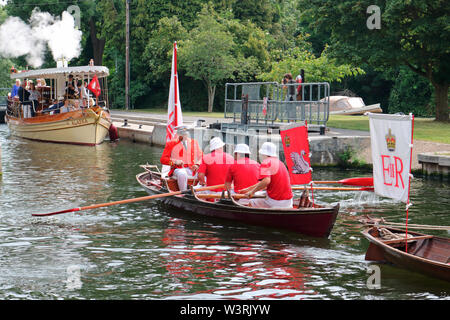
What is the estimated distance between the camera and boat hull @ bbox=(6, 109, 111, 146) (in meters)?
30.3

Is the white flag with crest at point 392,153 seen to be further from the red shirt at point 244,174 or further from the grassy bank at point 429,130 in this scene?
the grassy bank at point 429,130

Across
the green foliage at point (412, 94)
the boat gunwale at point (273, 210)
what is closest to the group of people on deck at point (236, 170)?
the boat gunwale at point (273, 210)

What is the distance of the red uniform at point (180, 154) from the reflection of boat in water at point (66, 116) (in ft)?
50.9

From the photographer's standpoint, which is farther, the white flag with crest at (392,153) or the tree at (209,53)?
the tree at (209,53)

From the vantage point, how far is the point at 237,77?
45.8 metres

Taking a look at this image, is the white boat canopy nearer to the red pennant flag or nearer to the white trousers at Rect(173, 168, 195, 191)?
the red pennant flag

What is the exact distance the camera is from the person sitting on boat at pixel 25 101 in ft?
110

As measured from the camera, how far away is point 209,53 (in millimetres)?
43375
